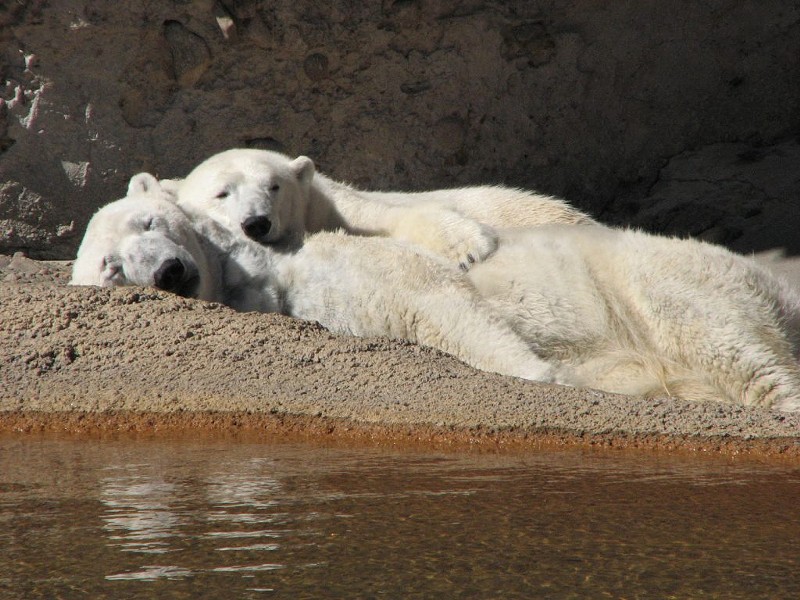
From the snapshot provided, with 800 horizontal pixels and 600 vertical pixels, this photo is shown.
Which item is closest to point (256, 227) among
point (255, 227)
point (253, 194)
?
point (255, 227)

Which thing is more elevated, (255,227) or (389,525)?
(255,227)

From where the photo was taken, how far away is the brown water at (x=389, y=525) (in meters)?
1.92

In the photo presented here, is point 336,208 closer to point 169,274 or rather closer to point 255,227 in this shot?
point 255,227

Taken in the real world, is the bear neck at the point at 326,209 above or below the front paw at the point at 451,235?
above

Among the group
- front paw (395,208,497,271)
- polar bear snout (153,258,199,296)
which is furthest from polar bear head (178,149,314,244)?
front paw (395,208,497,271)

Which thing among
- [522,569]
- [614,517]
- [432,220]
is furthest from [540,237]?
[522,569]

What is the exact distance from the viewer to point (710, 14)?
7664 mm

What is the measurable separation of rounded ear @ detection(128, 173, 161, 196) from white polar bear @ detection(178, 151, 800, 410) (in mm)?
289

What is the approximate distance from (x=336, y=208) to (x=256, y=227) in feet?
3.12

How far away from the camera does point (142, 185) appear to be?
16.0ft

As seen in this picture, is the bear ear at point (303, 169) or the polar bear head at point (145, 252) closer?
the polar bear head at point (145, 252)

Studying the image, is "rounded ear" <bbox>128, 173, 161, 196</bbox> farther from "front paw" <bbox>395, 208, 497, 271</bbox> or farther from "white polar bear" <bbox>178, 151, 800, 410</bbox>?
"front paw" <bbox>395, 208, 497, 271</bbox>

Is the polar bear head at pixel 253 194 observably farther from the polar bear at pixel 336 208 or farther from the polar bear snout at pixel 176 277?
the polar bear snout at pixel 176 277

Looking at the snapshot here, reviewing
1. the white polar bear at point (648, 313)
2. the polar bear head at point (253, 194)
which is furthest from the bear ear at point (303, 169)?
the white polar bear at point (648, 313)
